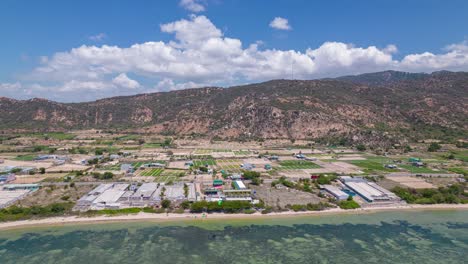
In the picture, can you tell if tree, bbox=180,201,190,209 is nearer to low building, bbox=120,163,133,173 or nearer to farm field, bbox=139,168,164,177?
farm field, bbox=139,168,164,177

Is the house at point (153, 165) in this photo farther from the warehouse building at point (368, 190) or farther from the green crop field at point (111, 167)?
the warehouse building at point (368, 190)

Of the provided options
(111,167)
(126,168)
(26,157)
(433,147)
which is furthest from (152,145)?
(433,147)

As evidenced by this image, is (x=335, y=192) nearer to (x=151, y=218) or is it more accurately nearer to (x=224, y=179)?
(x=224, y=179)

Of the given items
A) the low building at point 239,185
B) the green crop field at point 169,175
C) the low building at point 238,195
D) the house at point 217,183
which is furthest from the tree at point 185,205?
the green crop field at point 169,175

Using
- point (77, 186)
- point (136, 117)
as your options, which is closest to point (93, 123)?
point (136, 117)

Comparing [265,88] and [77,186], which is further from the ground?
[265,88]

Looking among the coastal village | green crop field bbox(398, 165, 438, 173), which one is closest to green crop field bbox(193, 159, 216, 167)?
the coastal village

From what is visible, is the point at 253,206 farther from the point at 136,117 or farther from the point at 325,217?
the point at 136,117
